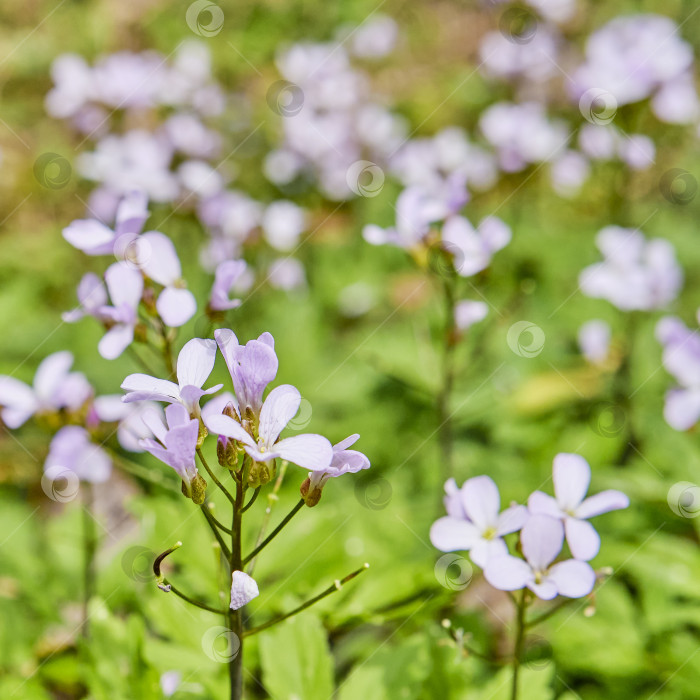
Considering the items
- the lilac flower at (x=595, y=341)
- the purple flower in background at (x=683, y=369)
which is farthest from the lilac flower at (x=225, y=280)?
the lilac flower at (x=595, y=341)

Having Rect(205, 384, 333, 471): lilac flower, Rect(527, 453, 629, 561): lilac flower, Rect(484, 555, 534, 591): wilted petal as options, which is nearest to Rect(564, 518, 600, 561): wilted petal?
Rect(527, 453, 629, 561): lilac flower

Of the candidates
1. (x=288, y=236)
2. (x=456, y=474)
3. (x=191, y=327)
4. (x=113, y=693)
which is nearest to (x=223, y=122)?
(x=288, y=236)

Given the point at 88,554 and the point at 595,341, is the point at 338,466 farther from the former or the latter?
the point at 595,341

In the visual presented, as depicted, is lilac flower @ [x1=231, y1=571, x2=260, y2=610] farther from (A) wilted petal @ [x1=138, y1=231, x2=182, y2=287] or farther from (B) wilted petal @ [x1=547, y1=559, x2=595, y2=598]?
(A) wilted petal @ [x1=138, y1=231, x2=182, y2=287]

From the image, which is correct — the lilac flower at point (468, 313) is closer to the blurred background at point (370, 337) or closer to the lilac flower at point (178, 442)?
the blurred background at point (370, 337)

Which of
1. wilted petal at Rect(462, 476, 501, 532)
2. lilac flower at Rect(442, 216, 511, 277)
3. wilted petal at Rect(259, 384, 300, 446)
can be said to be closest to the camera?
wilted petal at Rect(259, 384, 300, 446)

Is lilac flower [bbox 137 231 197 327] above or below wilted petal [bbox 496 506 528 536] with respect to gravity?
above

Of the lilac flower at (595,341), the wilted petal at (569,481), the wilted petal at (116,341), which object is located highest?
the wilted petal at (116,341)
